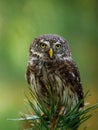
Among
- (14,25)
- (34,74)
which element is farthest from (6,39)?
(34,74)

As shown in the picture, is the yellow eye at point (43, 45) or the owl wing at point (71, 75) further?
the yellow eye at point (43, 45)

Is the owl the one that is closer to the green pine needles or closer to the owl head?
the owl head

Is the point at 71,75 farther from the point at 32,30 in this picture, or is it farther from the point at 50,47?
the point at 32,30

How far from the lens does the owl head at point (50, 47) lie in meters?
2.53

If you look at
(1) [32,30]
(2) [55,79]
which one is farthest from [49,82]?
(1) [32,30]

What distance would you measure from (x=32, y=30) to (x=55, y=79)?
Result: 445 mm

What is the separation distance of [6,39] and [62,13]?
290 millimetres

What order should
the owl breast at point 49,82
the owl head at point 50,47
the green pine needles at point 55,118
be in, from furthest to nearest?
1. the owl head at point 50,47
2. the owl breast at point 49,82
3. the green pine needles at point 55,118

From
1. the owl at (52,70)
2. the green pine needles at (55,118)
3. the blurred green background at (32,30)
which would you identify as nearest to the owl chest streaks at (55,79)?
the owl at (52,70)

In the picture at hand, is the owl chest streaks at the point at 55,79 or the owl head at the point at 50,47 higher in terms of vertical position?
the owl head at the point at 50,47

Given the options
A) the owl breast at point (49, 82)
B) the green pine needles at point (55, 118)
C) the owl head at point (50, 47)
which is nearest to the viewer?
the green pine needles at point (55, 118)

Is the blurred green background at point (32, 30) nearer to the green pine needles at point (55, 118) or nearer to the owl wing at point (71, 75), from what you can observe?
the owl wing at point (71, 75)

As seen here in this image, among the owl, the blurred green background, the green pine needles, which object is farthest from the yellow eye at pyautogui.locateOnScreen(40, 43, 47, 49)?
the green pine needles

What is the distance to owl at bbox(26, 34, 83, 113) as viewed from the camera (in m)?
2.37
